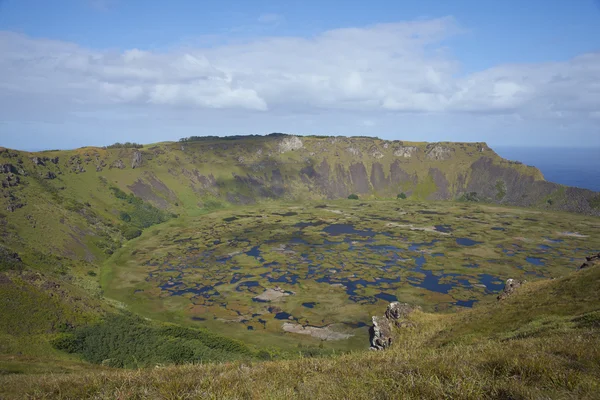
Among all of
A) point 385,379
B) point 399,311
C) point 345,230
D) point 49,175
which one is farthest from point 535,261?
point 49,175

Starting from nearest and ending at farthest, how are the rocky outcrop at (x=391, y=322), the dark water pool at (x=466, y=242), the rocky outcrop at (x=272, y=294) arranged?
the rocky outcrop at (x=391, y=322) < the rocky outcrop at (x=272, y=294) < the dark water pool at (x=466, y=242)

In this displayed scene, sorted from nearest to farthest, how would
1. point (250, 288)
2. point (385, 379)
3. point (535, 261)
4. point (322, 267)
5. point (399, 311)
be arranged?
1. point (385, 379)
2. point (399, 311)
3. point (250, 288)
4. point (322, 267)
5. point (535, 261)

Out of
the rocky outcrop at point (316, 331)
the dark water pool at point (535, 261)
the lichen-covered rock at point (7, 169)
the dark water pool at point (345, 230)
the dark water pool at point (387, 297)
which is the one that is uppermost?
the lichen-covered rock at point (7, 169)

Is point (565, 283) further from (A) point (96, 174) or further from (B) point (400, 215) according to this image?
(A) point (96, 174)

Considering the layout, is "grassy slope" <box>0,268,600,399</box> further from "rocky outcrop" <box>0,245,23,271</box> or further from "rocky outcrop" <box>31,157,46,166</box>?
"rocky outcrop" <box>31,157,46,166</box>

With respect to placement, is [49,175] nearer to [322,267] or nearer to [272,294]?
[272,294]

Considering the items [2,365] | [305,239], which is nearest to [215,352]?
[2,365]

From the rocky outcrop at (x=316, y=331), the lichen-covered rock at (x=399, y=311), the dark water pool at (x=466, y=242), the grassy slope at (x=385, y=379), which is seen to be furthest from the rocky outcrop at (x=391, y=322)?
the dark water pool at (x=466, y=242)

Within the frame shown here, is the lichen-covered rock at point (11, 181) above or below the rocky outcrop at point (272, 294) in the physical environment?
above

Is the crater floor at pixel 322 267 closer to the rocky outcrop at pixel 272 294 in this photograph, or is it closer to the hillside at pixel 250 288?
the rocky outcrop at pixel 272 294

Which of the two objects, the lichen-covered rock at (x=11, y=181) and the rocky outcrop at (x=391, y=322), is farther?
the lichen-covered rock at (x=11, y=181)

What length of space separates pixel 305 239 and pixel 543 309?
11654cm

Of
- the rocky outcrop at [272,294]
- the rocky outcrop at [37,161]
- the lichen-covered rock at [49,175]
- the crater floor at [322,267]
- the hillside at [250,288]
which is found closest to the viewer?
the hillside at [250,288]

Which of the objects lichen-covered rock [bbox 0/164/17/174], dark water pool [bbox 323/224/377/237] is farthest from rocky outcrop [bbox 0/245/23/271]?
dark water pool [bbox 323/224/377/237]
